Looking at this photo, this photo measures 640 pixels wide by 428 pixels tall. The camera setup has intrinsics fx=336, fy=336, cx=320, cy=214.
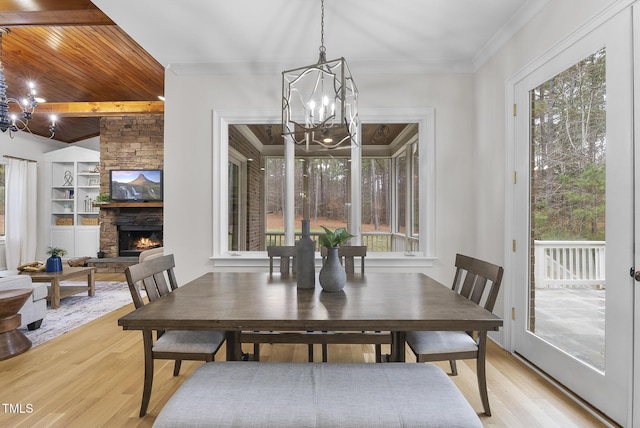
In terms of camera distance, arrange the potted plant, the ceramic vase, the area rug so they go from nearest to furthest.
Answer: the area rug, the ceramic vase, the potted plant

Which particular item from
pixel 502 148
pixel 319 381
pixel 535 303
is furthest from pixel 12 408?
pixel 502 148

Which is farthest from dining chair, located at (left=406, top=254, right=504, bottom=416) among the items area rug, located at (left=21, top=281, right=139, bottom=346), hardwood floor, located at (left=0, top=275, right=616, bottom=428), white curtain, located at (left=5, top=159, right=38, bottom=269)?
white curtain, located at (left=5, top=159, right=38, bottom=269)

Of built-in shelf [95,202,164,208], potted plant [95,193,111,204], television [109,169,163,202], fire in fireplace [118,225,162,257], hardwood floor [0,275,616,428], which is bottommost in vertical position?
hardwood floor [0,275,616,428]

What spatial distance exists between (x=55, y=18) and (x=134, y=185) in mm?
4353

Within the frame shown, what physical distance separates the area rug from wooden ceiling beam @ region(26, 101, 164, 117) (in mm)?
2889

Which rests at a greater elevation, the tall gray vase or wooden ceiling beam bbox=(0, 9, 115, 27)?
wooden ceiling beam bbox=(0, 9, 115, 27)

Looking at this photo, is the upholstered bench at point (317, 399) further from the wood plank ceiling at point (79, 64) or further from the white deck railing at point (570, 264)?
the wood plank ceiling at point (79, 64)

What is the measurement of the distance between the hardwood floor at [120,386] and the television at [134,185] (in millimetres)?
4077

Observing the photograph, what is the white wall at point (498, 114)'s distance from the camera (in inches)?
92.6

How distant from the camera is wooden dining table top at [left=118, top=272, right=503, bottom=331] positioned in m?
1.49

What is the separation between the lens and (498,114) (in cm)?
306

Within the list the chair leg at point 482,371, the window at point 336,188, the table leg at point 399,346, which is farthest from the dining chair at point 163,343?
the window at point 336,188

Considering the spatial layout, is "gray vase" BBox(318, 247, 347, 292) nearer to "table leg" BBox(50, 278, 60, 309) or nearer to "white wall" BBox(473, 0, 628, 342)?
"white wall" BBox(473, 0, 628, 342)

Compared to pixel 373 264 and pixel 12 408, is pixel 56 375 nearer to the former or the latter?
pixel 12 408
